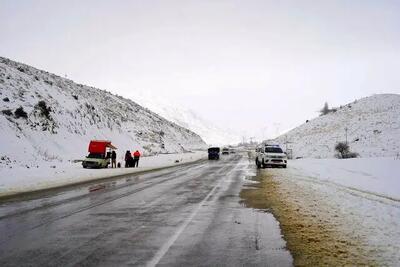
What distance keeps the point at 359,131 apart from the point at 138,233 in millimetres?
92626

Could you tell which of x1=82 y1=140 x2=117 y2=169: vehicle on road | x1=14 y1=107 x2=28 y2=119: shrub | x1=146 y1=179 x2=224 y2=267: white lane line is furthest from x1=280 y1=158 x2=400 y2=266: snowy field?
x1=14 y1=107 x2=28 y2=119: shrub

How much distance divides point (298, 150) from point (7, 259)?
305ft

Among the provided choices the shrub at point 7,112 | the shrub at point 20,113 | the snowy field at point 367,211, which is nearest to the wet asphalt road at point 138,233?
the snowy field at point 367,211

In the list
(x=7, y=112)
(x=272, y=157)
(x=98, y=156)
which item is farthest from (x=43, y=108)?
(x=272, y=157)

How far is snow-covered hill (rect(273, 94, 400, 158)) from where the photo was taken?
258 feet

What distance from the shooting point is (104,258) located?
7207mm

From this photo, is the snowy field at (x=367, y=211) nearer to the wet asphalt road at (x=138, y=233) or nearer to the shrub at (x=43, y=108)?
the wet asphalt road at (x=138, y=233)

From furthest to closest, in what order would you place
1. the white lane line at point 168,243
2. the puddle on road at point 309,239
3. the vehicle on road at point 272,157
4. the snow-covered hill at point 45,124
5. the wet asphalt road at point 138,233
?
the snow-covered hill at point 45,124
the vehicle on road at point 272,157
the puddle on road at point 309,239
the wet asphalt road at point 138,233
the white lane line at point 168,243

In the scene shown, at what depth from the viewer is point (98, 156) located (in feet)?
129

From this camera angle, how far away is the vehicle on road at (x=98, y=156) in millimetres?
38188

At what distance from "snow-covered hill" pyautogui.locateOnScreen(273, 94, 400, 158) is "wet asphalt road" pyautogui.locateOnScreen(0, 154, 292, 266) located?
193ft

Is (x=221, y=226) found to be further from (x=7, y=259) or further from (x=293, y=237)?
(x=7, y=259)

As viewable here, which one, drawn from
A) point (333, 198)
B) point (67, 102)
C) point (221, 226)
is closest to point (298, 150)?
point (67, 102)

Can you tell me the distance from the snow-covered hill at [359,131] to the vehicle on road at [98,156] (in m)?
43.5
